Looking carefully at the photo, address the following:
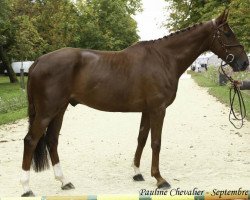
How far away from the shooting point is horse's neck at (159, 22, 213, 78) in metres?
6.06

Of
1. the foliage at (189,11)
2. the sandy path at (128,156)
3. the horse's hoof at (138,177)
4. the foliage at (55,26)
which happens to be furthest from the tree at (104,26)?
the horse's hoof at (138,177)

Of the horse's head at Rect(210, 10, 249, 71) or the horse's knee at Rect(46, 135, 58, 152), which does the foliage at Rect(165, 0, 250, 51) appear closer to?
the horse's head at Rect(210, 10, 249, 71)

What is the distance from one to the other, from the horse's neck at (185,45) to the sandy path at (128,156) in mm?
1588

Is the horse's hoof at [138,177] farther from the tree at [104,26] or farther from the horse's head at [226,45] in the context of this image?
the tree at [104,26]

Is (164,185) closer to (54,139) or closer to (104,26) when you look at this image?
(54,139)

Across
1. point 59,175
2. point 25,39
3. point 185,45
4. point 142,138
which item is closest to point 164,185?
point 142,138

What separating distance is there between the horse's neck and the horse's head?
0.32ft

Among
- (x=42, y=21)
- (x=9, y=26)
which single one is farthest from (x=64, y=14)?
(x=9, y=26)

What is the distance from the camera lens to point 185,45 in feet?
20.0

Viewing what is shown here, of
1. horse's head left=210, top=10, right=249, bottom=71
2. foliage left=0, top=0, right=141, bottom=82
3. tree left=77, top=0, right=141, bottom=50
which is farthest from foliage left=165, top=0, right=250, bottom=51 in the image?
horse's head left=210, top=10, right=249, bottom=71

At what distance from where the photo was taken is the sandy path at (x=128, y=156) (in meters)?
5.95

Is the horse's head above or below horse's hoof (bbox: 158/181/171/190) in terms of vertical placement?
above

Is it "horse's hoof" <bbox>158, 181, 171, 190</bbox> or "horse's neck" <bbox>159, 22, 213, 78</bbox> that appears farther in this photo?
"horse's neck" <bbox>159, 22, 213, 78</bbox>

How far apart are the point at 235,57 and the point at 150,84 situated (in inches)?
50.6
